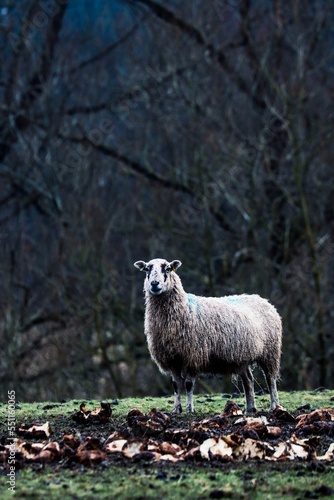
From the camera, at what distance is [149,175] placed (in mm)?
32188

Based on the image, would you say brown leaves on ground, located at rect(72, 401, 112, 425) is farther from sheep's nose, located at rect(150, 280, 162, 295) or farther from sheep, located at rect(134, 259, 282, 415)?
sheep's nose, located at rect(150, 280, 162, 295)

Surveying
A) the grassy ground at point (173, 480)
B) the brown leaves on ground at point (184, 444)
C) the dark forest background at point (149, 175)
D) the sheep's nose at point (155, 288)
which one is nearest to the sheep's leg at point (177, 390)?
the sheep's nose at point (155, 288)

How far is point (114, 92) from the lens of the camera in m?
34.8

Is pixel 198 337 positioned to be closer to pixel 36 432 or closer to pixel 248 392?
pixel 248 392

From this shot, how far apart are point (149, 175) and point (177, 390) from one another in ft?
63.8

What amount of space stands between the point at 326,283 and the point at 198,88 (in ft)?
22.2

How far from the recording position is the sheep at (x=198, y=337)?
43.4 ft

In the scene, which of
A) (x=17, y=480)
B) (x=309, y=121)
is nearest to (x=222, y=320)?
(x=17, y=480)

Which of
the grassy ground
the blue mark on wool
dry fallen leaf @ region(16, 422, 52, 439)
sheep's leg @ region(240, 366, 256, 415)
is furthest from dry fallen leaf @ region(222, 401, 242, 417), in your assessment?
the grassy ground

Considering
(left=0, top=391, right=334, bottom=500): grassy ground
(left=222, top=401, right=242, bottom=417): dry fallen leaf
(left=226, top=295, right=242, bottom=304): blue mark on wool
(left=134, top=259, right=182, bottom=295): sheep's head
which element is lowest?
(left=0, top=391, right=334, bottom=500): grassy ground

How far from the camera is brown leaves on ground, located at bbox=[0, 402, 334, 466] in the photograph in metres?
9.30

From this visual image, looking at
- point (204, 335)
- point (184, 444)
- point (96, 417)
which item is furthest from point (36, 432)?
point (204, 335)

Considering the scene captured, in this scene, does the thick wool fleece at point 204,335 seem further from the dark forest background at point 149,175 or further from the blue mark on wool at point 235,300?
the dark forest background at point 149,175

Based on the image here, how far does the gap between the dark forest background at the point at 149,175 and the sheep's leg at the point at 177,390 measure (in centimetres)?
1321
